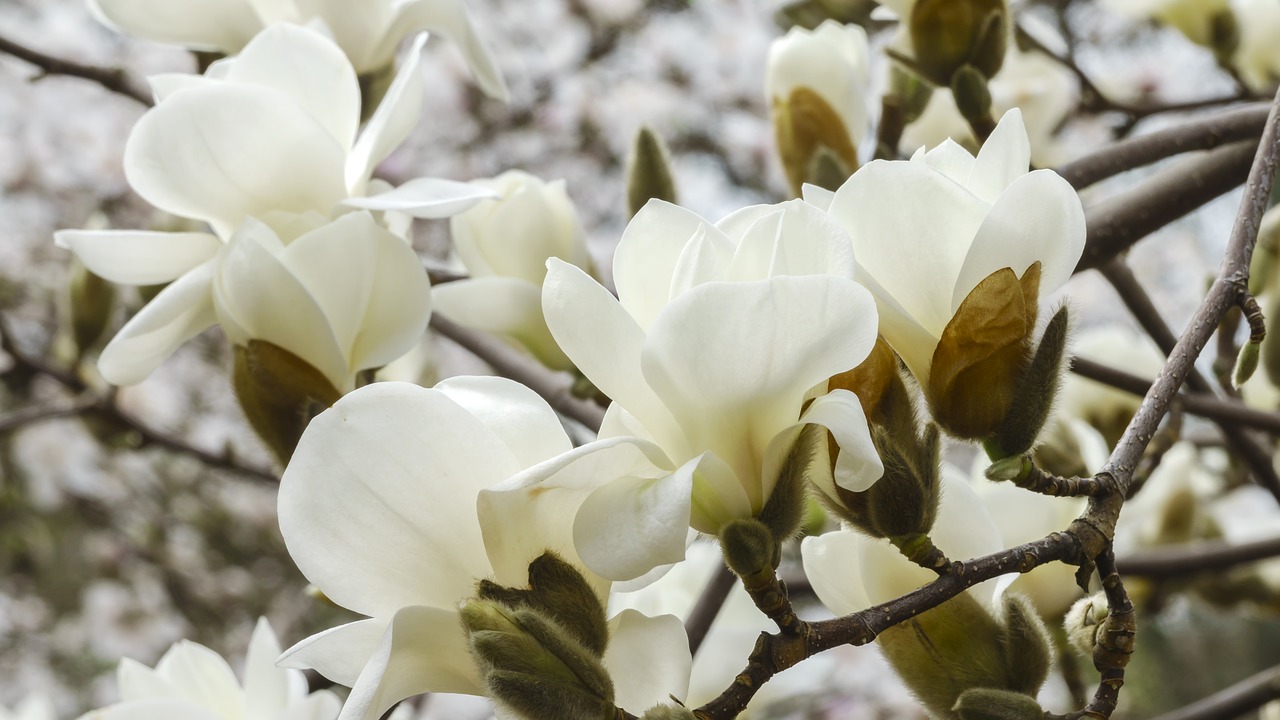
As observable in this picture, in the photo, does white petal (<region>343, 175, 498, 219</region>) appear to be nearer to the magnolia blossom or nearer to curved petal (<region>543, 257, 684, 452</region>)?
curved petal (<region>543, 257, 684, 452</region>)

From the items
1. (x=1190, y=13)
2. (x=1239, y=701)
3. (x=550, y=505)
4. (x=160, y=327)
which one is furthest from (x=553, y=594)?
(x=1190, y=13)

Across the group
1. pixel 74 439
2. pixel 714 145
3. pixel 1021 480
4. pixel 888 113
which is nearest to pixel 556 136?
pixel 714 145

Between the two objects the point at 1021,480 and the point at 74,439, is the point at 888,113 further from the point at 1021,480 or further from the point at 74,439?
the point at 74,439

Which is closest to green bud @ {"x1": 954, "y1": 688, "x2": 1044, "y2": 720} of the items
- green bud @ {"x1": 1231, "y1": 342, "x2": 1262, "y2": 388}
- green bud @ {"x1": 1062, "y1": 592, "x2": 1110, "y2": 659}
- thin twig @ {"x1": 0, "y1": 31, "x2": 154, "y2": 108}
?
green bud @ {"x1": 1062, "y1": 592, "x2": 1110, "y2": 659}

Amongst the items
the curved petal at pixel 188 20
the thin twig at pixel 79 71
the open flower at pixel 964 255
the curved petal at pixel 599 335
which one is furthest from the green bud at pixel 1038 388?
the thin twig at pixel 79 71

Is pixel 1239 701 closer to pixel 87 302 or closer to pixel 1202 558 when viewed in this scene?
pixel 1202 558

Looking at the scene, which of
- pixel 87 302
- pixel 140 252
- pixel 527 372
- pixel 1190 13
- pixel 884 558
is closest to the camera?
pixel 884 558
